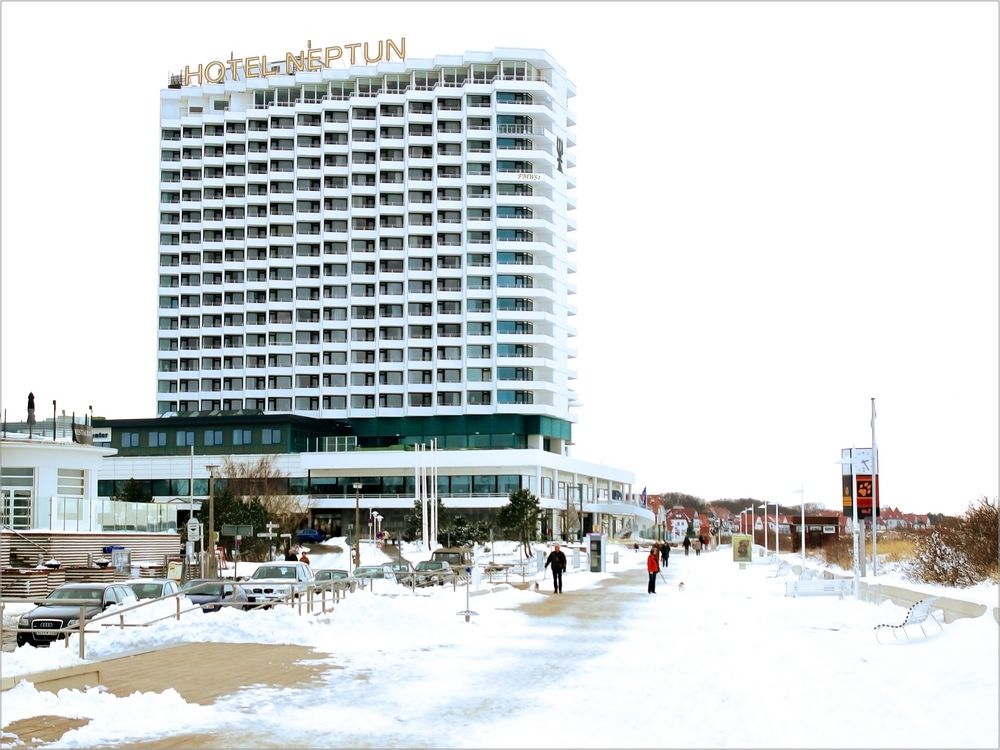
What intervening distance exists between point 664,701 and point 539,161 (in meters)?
111

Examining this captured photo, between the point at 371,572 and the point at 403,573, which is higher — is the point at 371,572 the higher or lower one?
the higher one

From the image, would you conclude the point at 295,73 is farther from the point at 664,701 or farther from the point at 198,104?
the point at 664,701

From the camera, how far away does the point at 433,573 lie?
145 ft

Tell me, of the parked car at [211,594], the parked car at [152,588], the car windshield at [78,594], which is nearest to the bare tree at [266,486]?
the parked car at [211,594]

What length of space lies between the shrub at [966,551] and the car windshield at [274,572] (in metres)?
17.4

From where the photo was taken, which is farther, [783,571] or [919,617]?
[783,571]

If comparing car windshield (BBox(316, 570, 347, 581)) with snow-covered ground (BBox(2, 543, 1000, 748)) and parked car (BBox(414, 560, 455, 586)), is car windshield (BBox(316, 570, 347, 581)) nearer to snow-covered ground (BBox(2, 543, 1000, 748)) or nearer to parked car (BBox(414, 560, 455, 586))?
parked car (BBox(414, 560, 455, 586))

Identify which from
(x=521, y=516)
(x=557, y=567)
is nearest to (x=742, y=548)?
(x=557, y=567)

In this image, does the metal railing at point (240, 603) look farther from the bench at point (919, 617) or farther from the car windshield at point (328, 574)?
the bench at point (919, 617)

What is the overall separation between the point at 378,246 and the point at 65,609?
9854cm

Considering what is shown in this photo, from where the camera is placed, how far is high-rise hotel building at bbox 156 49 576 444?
399ft

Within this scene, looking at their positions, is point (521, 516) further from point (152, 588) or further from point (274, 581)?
point (152, 588)

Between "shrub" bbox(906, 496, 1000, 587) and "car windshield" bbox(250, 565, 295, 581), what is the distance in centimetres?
1739

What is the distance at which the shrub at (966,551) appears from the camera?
3005 cm
